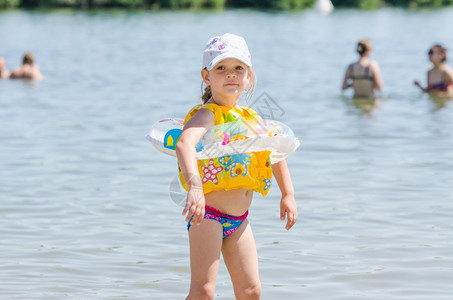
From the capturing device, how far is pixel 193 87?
1780 cm

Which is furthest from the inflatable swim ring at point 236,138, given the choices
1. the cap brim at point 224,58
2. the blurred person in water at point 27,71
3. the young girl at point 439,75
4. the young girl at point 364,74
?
the blurred person in water at point 27,71

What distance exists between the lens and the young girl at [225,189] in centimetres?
395

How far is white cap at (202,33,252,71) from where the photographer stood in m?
4.01

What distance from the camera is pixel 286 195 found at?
4.20 meters

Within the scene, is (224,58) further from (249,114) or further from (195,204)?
(195,204)

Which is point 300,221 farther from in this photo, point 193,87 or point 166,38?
point 166,38

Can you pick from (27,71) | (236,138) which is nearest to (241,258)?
(236,138)

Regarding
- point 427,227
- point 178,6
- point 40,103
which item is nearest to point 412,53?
point 40,103

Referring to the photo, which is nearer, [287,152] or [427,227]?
[287,152]

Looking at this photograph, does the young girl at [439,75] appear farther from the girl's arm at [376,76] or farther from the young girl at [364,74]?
the young girl at [364,74]

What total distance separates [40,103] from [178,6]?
160 ft

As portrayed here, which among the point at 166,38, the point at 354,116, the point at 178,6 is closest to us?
the point at 354,116

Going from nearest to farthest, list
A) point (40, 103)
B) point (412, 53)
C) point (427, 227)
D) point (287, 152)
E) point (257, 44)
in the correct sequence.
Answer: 1. point (287, 152)
2. point (427, 227)
3. point (40, 103)
4. point (412, 53)
5. point (257, 44)

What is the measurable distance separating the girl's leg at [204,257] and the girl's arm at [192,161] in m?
0.15
